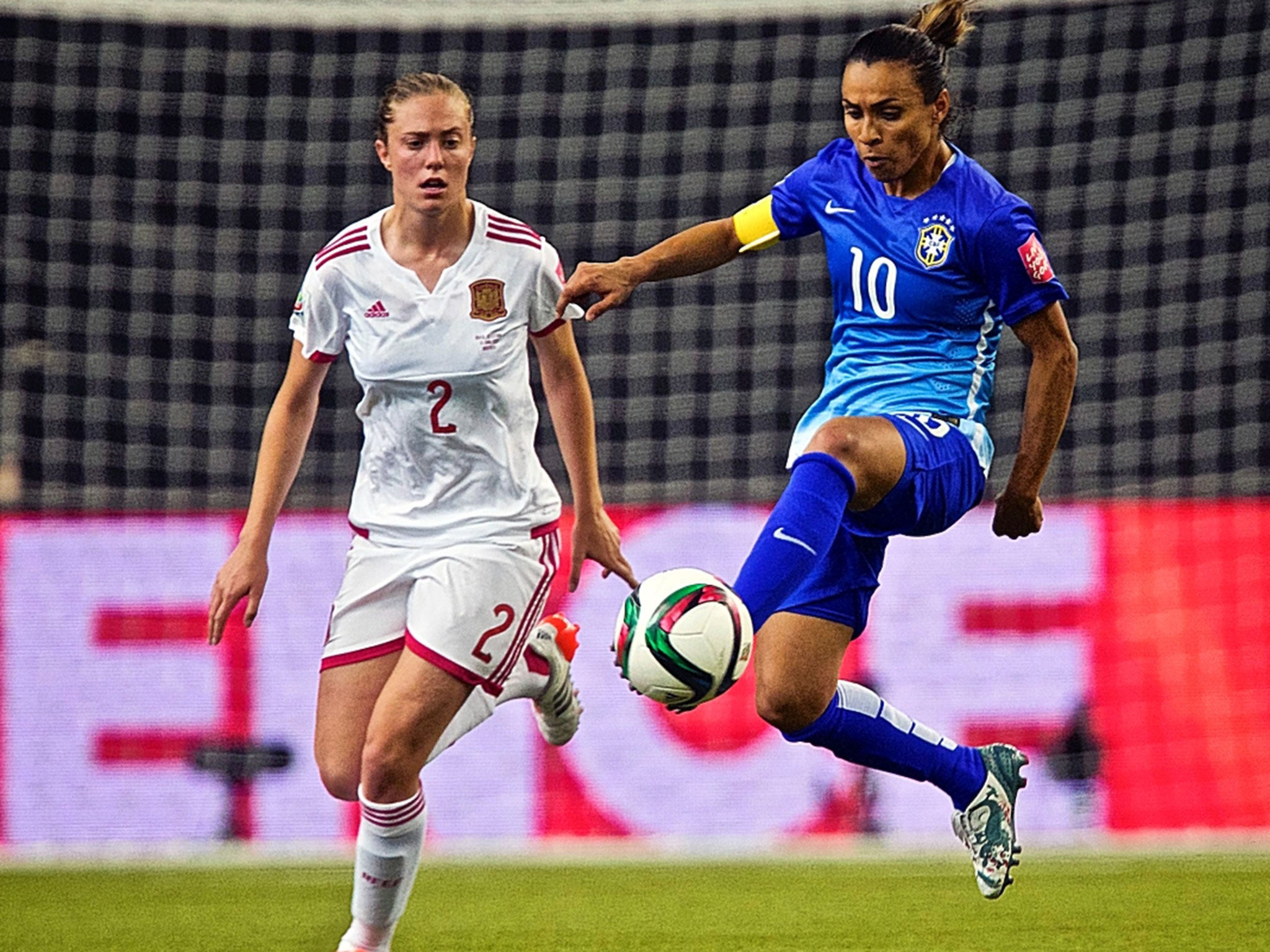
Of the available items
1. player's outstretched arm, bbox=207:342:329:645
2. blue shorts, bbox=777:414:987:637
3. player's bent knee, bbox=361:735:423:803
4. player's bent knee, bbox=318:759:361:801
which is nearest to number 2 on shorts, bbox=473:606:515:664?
player's bent knee, bbox=361:735:423:803

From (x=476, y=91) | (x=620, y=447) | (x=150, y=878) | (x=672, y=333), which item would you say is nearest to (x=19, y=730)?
(x=150, y=878)

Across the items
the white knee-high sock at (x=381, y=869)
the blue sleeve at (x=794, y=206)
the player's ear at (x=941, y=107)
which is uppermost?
the player's ear at (x=941, y=107)

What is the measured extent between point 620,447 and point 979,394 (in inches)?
238

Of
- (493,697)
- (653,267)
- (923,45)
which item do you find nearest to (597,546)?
(493,697)

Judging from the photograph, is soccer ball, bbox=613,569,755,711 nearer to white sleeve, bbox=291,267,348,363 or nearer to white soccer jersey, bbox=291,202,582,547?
white soccer jersey, bbox=291,202,582,547

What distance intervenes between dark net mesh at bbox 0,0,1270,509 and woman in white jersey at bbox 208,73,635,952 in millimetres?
4432

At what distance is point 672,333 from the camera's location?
10.7m

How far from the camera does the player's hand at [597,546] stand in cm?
466

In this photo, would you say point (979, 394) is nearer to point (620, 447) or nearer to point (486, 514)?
point (486, 514)

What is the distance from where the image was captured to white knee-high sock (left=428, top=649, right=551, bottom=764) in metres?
4.46

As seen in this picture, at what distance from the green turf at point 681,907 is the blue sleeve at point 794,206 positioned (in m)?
1.85

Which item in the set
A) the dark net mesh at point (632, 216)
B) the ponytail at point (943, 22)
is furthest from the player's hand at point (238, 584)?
the dark net mesh at point (632, 216)

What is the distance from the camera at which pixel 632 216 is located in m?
11.6

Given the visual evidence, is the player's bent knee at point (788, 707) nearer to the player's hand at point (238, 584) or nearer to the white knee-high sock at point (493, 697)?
the white knee-high sock at point (493, 697)
